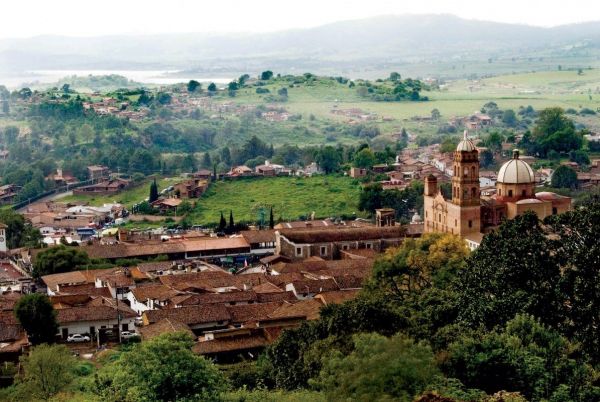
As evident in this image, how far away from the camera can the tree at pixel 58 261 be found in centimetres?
3994

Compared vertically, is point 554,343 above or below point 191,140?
above

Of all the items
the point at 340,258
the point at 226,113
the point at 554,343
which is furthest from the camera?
the point at 226,113

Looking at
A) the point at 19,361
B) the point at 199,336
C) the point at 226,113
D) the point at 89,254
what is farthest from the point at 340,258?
the point at 226,113

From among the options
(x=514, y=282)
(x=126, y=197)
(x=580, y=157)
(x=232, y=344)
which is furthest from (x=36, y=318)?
(x=580, y=157)

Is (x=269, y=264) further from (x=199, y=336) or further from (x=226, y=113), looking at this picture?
(x=226, y=113)

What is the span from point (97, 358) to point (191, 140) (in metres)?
74.6

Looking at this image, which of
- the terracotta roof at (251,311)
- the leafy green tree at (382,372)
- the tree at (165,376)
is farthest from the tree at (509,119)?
the tree at (165,376)

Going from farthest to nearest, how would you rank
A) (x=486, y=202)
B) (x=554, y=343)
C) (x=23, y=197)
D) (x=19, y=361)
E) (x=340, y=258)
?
(x=23, y=197) < (x=340, y=258) < (x=486, y=202) < (x=19, y=361) < (x=554, y=343)

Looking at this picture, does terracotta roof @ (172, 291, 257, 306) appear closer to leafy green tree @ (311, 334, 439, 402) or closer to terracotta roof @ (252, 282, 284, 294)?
terracotta roof @ (252, 282, 284, 294)

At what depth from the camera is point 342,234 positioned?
43.0 m

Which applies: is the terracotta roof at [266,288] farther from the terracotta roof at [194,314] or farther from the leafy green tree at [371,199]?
the leafy green tree at [371,199]

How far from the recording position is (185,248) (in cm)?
4422

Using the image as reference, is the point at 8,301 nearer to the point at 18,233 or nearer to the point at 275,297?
the point at 275,297

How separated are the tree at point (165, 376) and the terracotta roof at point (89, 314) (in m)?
12.3
